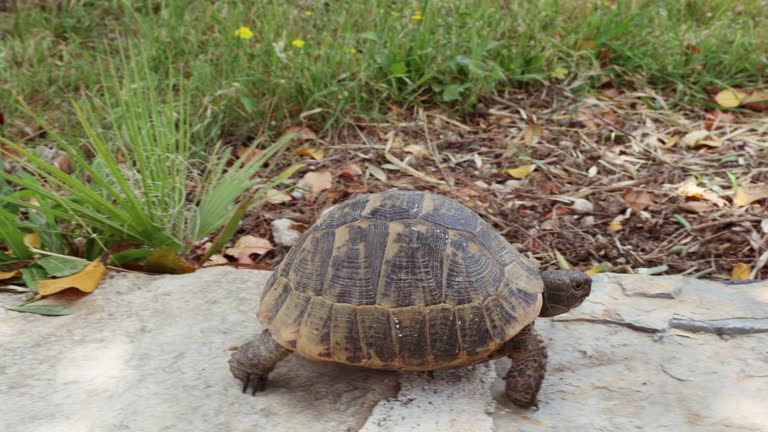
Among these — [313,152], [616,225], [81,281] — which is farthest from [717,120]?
[81,281]

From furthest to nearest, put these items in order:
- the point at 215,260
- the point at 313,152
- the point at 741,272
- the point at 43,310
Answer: the point at 313,152
the point at 215,260
the point at 741,272
the point at 43,310

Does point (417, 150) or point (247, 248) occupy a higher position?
point (417, 150)

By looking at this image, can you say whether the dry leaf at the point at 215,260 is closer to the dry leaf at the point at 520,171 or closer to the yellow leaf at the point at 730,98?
the dry leaf at the point at 520,171

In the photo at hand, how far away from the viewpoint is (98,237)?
287cm

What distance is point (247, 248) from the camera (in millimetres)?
3254

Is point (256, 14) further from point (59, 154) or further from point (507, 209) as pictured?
point (507, 209)

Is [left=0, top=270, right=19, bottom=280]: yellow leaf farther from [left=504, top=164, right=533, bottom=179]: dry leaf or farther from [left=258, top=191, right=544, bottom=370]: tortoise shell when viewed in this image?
[left=504, top=164, right=533, bottom=179]: dry leaf

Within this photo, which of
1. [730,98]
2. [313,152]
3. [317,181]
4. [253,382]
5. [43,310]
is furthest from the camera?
[730,98]

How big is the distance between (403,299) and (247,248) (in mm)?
1402

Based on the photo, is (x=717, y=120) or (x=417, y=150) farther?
(x=717, y=120)

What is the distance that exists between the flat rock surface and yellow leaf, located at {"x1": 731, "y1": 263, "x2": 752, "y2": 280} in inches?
10.8

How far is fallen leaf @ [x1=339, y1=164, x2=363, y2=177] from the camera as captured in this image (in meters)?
3.78

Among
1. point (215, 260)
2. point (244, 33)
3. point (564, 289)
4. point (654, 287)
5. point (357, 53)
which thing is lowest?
point (215, 260)

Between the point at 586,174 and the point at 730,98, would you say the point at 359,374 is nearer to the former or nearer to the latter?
the point at 586,174
